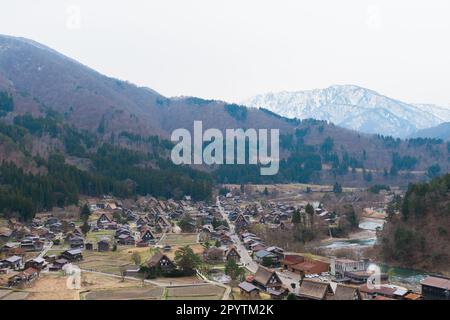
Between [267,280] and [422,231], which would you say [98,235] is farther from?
[422,231]

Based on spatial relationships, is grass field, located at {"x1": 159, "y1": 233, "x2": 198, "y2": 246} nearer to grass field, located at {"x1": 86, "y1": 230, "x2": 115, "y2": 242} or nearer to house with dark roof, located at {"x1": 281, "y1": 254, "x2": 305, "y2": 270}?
grass field, located at {"x1": 86, "y1": 230, "x2": 115, "y2": 242}

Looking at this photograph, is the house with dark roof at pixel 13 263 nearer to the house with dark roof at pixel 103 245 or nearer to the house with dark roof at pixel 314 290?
the house with dark roof at pixel 103 245

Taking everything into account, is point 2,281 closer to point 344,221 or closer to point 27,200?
point 27,200

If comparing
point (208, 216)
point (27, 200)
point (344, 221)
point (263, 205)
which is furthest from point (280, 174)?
point (27, 200)

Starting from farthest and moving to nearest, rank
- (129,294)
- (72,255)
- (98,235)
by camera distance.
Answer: (98,235), (72,255), (129,294)

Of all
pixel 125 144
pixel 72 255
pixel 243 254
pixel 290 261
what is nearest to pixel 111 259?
pixel 72 255

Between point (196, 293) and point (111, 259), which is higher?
point (196, 293)
